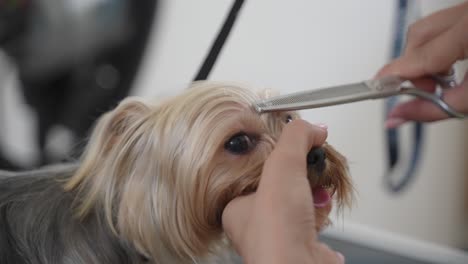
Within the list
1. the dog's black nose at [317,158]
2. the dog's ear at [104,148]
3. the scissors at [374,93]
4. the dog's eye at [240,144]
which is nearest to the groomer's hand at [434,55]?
the scissors at [374,93]

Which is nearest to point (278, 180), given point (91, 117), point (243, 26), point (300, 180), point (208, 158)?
point (300, 180)

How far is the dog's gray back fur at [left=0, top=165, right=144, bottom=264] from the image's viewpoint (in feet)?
2.85

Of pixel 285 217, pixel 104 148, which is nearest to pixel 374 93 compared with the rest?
pixel 285 217

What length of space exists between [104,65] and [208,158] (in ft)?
3.01

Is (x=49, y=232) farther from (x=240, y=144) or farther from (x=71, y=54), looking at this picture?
(x=71, y=54)

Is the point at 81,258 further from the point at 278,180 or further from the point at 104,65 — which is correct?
the point at 104,65

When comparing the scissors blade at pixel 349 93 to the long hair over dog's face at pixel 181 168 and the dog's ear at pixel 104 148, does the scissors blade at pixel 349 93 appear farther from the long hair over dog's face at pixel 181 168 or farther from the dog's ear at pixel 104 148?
the dog's ear at pixel 104 148

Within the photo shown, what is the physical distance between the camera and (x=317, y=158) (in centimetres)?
78

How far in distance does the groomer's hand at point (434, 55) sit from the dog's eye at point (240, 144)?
0.24 meters

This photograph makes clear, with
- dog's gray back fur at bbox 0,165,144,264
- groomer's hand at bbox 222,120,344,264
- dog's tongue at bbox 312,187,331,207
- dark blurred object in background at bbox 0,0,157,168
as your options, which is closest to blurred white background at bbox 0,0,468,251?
dark blurred object in background at bbox 0,0,157,168

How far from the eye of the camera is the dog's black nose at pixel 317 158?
76cm

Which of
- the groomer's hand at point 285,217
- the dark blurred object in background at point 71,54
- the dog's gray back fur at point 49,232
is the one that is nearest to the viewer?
the groomer's hand at point 285,217

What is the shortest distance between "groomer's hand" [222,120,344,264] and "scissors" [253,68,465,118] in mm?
73

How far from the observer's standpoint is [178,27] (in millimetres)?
1641
